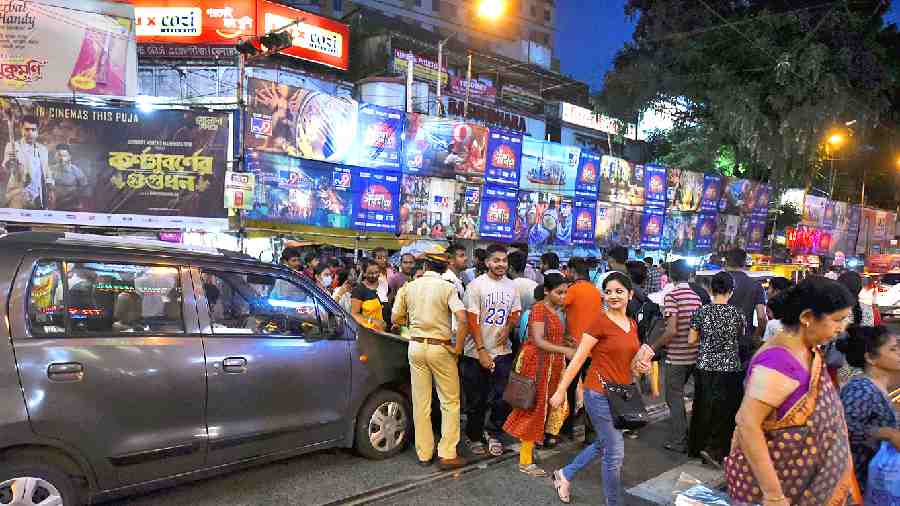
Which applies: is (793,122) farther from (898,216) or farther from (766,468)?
(766,468)

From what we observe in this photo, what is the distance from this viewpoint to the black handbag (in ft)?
12.1

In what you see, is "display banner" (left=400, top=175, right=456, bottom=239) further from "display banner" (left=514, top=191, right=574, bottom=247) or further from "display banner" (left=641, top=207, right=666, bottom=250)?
"display banner" (left=641, top=207, right=666, bottom=250)

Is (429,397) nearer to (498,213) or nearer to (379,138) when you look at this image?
(379,138)

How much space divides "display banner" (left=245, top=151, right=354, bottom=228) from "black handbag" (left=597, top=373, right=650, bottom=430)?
8.77 meters

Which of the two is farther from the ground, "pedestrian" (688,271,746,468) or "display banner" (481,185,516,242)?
"display banner" (481,185,516,242)

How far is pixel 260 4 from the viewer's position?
22031 millimetres

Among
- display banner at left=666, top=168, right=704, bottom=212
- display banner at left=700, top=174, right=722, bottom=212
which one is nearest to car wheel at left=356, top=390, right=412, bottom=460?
display banner at left=666, top=168, right=704, bottom=212

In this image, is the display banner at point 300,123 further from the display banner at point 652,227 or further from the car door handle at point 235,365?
A: the display banner at point 652,227

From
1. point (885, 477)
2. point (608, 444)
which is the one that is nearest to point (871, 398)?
point (885, 477)

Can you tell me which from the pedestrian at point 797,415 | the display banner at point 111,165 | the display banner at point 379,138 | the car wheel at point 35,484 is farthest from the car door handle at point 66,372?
the display banner at point 379,138

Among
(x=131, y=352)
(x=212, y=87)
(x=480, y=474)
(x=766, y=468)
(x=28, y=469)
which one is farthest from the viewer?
(x=212, y=87)

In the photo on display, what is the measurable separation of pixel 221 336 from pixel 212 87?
21180 millimetres

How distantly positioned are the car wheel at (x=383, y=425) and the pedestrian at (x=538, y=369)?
0.97 meters

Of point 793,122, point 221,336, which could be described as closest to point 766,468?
point 221,336
